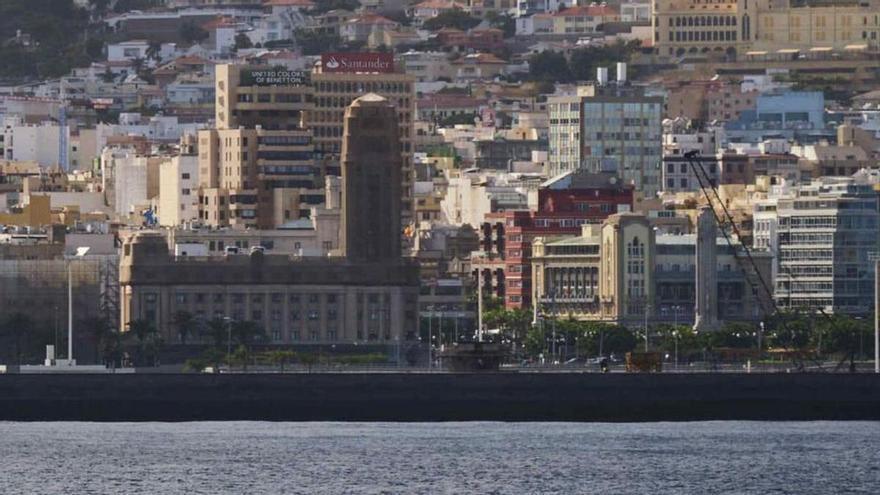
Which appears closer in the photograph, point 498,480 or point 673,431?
point 498,480

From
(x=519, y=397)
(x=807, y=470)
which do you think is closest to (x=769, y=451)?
(x=807, y=470)

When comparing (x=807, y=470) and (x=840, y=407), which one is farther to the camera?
(x=840, y=407)

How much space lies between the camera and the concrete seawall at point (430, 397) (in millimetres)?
176125

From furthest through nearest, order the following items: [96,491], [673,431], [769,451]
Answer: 1. [673,431]
2. [769,451]
3. [96,491]

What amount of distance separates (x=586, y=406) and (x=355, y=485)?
1200 inches

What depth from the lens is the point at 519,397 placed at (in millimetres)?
177375

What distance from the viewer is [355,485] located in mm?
147500

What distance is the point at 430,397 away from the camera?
178375 millimetres

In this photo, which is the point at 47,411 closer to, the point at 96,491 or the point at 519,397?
the point at 519,397

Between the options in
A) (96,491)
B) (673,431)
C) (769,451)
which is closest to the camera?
(96,491)

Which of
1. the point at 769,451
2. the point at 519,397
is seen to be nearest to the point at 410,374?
the point at 519,397

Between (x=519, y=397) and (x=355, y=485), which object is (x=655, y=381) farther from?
(x=355, y=485)

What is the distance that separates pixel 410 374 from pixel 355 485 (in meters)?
32.5

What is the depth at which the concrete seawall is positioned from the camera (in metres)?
176
